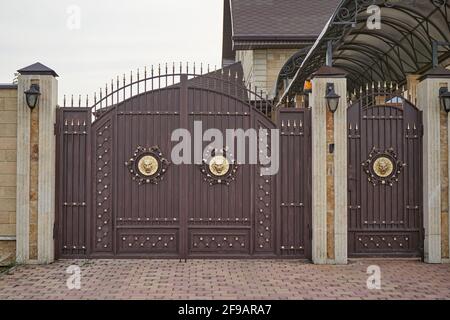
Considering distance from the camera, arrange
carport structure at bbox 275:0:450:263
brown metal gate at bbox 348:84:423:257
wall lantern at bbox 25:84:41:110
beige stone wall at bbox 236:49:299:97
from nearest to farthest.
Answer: wall lantern at bbox 25:84:41:110 → carport structure at bbox 275:0:450:263 → brown metal gate at bbox 348:84:423:257 → beige stone wall at bbox 236:49:299:97

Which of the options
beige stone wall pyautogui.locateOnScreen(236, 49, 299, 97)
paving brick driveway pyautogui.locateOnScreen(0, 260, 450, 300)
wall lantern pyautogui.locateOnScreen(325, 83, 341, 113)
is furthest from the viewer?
beige stone wall pyautogui.locateOnScreen(236, 49, 299, 97)

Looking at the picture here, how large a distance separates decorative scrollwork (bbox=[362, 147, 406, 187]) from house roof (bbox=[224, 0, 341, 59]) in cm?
842

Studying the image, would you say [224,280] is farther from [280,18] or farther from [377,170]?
[280,18]

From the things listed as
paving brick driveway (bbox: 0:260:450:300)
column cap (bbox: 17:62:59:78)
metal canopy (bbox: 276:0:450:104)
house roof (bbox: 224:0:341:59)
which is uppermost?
house roof (bbox: 224:0:341:59)

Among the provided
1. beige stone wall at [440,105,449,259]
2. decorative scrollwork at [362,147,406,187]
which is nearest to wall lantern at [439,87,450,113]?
beige stone wall at [440,105,449,259]

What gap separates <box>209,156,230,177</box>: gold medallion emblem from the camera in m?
8.02

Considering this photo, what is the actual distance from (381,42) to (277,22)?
4140 millimetres

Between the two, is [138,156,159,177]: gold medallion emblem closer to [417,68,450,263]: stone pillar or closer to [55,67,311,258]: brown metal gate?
[55,67,311,258]: brown metal gate

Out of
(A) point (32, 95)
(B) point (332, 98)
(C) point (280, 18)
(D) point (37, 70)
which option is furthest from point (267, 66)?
(A) point (32, 95)

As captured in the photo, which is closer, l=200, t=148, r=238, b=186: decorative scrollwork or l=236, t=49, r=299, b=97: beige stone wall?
l=200, t=148, r=238, b=186: decorative scrollwork

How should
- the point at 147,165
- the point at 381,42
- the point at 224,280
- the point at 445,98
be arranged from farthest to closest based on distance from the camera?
1. the point at 381,42
2. the point at 147,165
3. the point at 445,98
4. the point at 224,280

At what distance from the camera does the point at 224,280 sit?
6.59m

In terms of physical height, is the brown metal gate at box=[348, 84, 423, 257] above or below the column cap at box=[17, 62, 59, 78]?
below

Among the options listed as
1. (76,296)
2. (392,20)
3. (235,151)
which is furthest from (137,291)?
(392,20)
